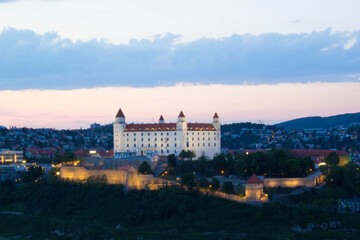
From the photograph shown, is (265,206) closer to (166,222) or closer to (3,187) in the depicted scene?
(166,222)

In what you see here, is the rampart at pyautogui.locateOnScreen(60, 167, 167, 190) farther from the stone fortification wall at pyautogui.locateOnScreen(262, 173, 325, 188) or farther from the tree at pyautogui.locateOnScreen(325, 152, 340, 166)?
the tree at pyautogui.locateOnScreen(325, 152, 340, 166)

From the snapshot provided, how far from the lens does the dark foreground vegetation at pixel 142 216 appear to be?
5241cm

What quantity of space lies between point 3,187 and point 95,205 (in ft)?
51.4

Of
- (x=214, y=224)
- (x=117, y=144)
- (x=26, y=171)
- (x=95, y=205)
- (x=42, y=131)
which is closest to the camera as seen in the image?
(x=214, y=224)

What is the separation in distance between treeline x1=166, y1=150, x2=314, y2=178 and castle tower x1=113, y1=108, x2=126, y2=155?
14.4m

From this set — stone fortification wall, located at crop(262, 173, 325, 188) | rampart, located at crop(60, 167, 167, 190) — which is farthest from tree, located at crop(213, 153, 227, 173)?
stone fortification wall, located at crop(262, 173, 325, 188)

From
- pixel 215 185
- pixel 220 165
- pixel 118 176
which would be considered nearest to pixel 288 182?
pixel 215 185

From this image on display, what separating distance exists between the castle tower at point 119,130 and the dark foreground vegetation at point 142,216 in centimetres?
1577

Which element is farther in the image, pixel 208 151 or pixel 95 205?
pixel 208 151

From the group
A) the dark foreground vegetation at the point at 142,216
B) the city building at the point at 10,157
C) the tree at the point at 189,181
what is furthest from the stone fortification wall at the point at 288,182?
the city building at the point at 10,157

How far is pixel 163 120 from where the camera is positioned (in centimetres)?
8938

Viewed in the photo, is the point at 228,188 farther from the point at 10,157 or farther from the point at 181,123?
the point at 10,157

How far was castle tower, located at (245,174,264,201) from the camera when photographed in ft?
185

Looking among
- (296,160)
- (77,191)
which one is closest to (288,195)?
(296,160)
